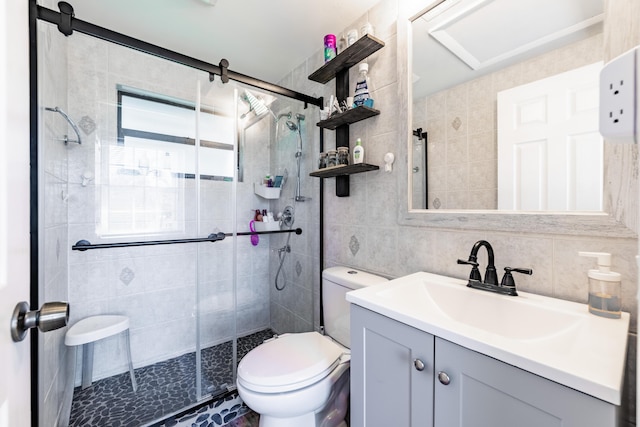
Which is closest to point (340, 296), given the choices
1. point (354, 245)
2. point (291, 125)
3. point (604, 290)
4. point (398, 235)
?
point (354, 245)

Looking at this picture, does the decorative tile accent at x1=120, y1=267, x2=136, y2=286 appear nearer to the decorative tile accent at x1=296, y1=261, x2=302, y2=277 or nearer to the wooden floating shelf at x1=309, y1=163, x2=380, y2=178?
the decorative tile accent at x1=296, y1=261, x2=302, y2=277

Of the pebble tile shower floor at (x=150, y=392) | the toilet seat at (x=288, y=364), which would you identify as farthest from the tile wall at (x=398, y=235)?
the pebble tile shower floor at (x=150, y=392)

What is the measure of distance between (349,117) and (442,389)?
52.1 inches

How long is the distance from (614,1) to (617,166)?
496 millimetres

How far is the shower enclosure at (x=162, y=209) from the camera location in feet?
5.30

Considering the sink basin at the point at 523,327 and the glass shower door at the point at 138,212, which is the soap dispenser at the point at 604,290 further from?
the glass shower door at the point at 138,212

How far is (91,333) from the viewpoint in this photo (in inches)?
59.6

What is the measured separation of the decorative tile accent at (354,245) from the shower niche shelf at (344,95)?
0.92 feet

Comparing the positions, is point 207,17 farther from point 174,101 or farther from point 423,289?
point 423,289

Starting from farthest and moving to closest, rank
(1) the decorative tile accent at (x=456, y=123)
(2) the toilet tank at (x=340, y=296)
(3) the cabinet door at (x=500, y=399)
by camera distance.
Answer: (2) the toilet tank at (x=340, y=296) < (1) the decorative tile accent at (x=456, y=123) < (3) the cabinet door at (x=500, y=399)

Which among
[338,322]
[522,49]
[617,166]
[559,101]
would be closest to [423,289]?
[338,322]

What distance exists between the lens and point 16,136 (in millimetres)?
427

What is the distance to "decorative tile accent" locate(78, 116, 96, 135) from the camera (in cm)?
166

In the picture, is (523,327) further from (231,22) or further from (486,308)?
(231,22)
